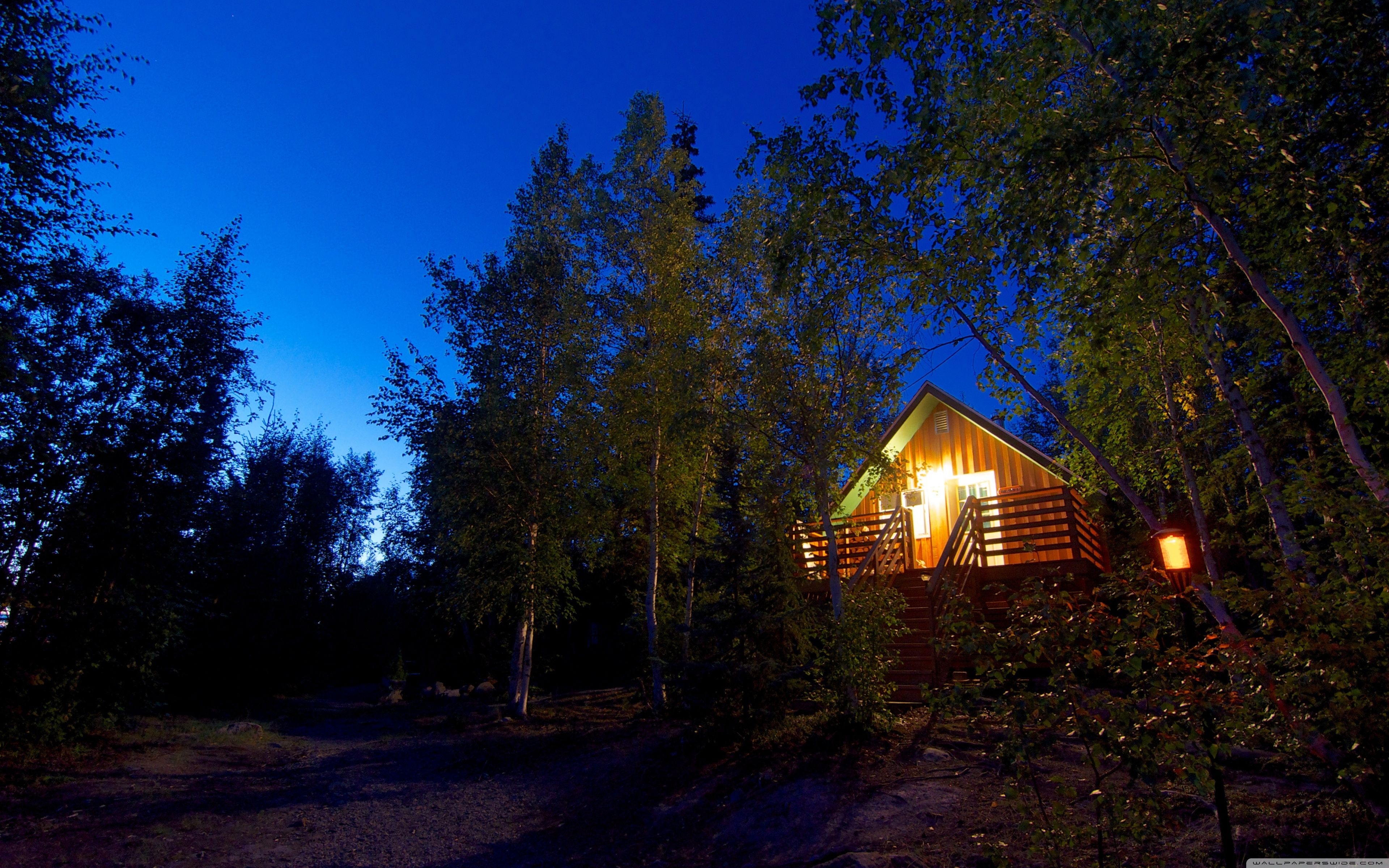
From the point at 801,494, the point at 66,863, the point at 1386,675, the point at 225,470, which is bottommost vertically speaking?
the point at 66,863

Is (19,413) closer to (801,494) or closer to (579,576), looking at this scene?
(801,494)

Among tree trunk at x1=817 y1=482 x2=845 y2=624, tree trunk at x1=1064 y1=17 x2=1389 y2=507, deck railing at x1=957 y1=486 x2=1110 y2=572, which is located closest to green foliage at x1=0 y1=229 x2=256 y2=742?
tree trunk at x1=817 y1=482 x2=845 y2=624

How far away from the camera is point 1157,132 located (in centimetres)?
523

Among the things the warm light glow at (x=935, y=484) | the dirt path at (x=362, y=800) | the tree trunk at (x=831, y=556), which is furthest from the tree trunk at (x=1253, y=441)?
the warm light glow at (x=935, y=484)

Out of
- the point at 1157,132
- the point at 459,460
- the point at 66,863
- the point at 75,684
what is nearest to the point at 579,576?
the point at 459,460

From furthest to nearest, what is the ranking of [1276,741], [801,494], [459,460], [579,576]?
1. [579,576]
2. [459,460]
3. [801,494]
4. [1276,741]

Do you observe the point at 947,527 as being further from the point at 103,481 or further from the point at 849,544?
the point at 103,481

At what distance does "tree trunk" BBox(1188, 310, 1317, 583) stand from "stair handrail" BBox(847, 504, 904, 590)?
560 cm

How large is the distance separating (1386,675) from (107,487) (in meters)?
18.4

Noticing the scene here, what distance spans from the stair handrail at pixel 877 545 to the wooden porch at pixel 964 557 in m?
0.03

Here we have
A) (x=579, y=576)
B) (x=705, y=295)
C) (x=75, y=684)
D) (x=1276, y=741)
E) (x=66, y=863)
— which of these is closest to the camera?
(x=1276, y=741)

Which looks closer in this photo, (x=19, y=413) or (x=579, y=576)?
(x=19, y=413)

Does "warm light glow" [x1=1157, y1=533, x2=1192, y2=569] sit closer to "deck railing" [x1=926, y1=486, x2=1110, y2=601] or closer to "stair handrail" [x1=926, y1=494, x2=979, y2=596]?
"stair handrail" [x1=926, y1=494, x2=979, y2=596]

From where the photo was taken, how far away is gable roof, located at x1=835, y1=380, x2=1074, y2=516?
1562cm
